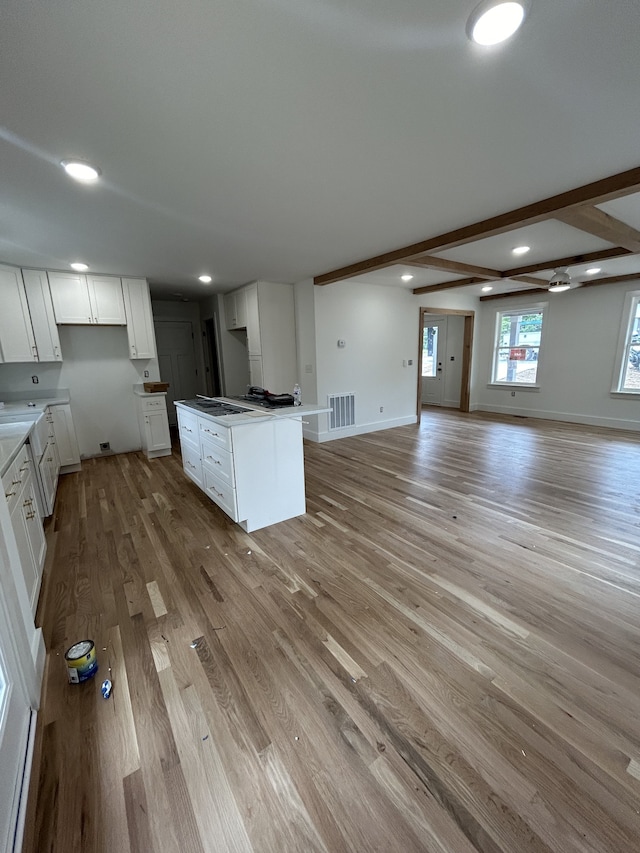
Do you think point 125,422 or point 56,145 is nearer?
point 56,145

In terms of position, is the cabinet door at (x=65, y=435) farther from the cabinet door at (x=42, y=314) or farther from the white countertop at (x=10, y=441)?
the white countertop at (x=10, y=441)

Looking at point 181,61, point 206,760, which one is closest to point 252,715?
point 206,760

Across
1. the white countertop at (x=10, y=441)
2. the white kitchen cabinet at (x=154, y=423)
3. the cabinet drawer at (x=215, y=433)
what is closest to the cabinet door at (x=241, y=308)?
the white kitchen cabinet at (x=154, y=423)

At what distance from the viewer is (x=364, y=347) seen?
5836 mm

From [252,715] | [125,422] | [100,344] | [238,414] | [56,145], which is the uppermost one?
[56,145]

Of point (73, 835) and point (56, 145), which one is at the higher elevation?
point (56, 145)

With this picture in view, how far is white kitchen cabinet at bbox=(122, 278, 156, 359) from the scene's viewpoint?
15.5 ft

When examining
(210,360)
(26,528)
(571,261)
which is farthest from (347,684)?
(210,360)

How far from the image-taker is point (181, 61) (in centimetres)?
129

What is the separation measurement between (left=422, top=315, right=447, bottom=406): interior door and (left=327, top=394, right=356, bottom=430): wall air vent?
3.49 meters

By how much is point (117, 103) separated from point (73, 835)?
2731mm

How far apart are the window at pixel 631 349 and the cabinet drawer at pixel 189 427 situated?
23.3ft

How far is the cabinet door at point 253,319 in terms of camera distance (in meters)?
5.20

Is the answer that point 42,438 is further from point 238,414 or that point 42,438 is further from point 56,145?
point 56,145
